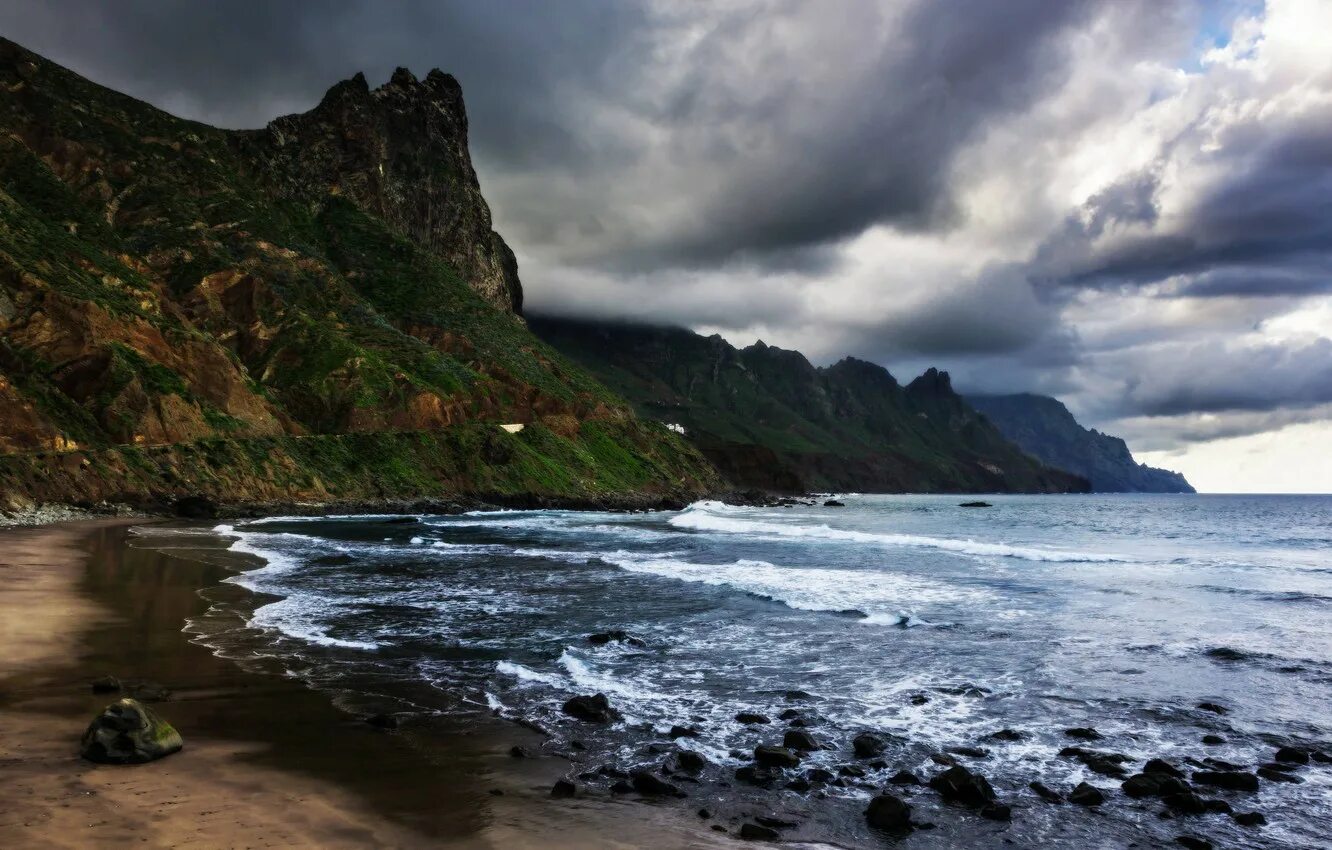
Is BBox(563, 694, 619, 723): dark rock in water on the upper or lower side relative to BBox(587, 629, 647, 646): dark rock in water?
upper

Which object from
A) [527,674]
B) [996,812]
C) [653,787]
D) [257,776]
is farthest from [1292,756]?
[257,776]

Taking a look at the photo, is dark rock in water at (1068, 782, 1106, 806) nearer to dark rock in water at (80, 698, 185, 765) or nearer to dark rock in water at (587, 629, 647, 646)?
dark rock in water at (587, 629, 647, 646)

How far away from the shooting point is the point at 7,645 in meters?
13.7

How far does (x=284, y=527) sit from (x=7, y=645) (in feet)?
142

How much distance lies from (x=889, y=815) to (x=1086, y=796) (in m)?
3.11

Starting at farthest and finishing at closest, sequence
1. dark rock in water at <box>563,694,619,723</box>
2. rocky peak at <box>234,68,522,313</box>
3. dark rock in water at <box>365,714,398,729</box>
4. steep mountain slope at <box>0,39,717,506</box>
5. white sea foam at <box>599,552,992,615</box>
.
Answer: rocky peak at <box>234,68,522,313</box>, steep mountain slope at <box>0,39,717,506</box>, white sea foam at <box>599,552,992,615</box>, dark rock in water at <box>563,694,619,723</box>, dark rock in water at <box>365,714,398,729</box>

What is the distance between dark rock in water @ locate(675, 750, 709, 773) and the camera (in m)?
10.3

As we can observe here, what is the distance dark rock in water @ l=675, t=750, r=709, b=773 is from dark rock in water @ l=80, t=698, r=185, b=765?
6.40 meters

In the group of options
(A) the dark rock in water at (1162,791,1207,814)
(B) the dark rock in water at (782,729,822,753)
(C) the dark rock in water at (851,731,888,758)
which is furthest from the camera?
(B) the dark rock in water at (782,729,822,753)

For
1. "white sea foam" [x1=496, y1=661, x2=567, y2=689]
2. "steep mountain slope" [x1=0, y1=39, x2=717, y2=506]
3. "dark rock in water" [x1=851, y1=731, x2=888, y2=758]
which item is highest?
"steep mountain slope" [x1=0, y1=39, x2=717, y2=506]

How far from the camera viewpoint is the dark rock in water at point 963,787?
9.66 meters

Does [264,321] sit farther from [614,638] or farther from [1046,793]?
[1046,793]

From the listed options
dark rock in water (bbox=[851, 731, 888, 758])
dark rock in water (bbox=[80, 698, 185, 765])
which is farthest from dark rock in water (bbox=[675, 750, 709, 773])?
dark rock in water (bbox=[80, 698, 185, 765])

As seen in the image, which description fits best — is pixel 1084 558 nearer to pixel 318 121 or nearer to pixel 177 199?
pixel 177 199
